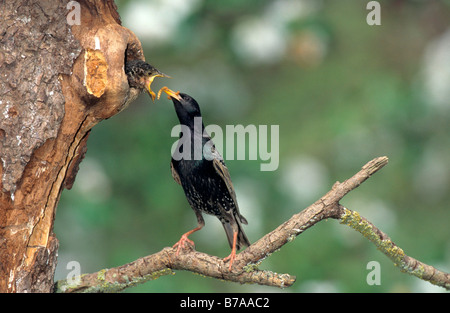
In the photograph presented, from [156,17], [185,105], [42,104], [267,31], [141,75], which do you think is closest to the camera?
[42,104]

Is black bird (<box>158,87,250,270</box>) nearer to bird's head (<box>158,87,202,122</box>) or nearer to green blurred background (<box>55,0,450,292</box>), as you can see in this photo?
bird's head (<box>158,87,202,122</box>)

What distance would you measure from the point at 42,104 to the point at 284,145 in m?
2.89

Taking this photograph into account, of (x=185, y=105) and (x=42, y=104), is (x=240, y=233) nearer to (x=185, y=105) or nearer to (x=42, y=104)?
(x=185, y=105)

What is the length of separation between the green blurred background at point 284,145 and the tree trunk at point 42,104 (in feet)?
7.35

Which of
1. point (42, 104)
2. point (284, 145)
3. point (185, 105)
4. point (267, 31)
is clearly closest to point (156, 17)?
point (267, 31)

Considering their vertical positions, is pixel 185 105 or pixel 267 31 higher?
pixel 267 31

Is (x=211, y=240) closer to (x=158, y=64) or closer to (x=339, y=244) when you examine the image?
(x=339, y=244)

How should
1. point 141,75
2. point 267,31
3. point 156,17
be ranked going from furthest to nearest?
point 267,31 < point 156,17 < point 141,75

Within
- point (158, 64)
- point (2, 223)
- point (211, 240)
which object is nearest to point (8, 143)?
point (2, 223)

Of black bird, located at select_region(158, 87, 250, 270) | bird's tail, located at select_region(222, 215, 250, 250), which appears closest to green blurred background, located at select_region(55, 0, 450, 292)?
bird's tail, located at select_region(222, 215, 250, 250)

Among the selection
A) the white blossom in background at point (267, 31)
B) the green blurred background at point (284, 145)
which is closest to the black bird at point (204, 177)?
the green blurred background at point (284, 145)

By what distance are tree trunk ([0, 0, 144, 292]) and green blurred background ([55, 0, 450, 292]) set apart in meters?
2.24

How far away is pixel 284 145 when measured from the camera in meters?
5.07

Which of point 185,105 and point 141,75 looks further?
point 185,105
